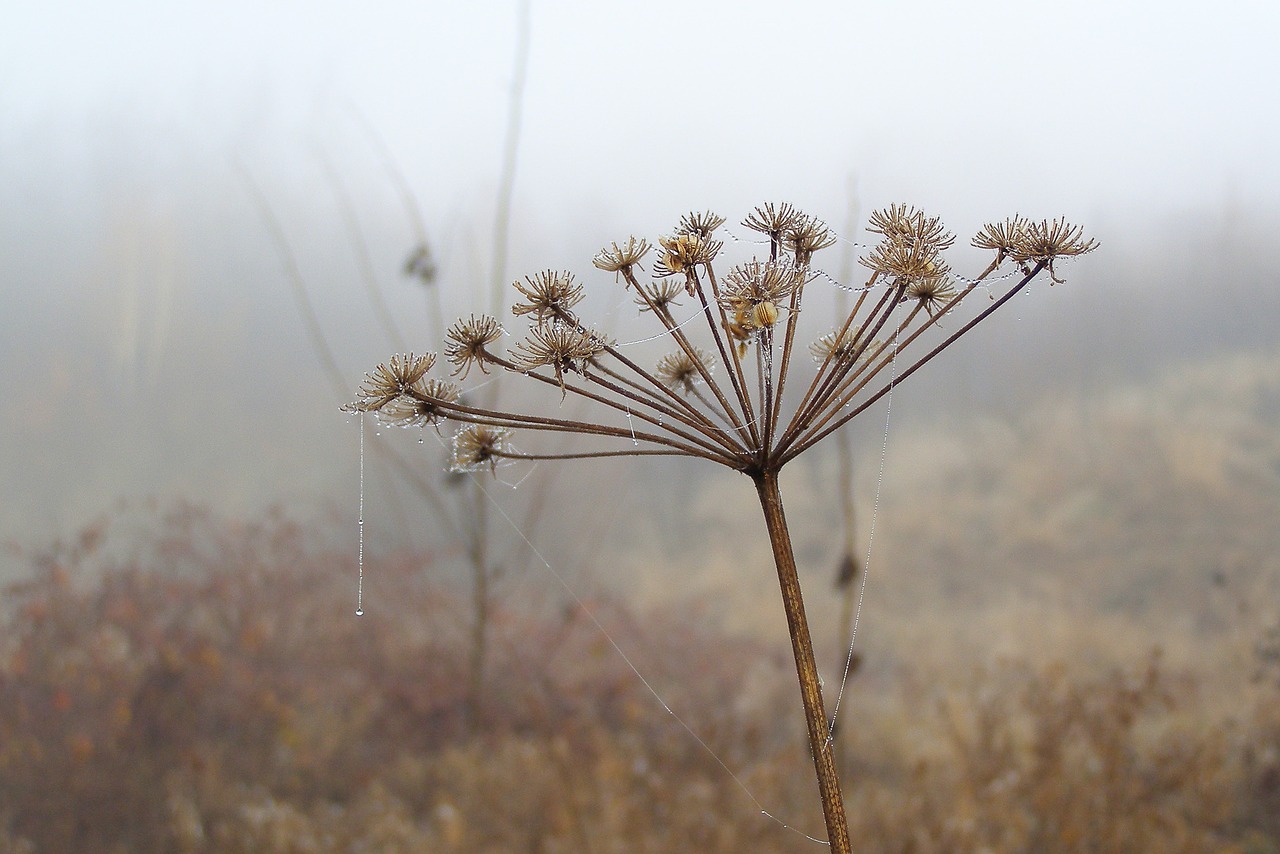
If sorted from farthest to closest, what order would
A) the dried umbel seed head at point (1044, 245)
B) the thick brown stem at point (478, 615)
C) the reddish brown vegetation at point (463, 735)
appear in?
the thick brown stem at point (478, 615) < the reddish brown vegetation at point (463, 735) < the dried umbel seed head at point (1044, 245)

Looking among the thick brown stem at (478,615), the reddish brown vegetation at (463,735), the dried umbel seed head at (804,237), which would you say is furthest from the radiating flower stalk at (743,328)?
the thick brown stem at (478,615)

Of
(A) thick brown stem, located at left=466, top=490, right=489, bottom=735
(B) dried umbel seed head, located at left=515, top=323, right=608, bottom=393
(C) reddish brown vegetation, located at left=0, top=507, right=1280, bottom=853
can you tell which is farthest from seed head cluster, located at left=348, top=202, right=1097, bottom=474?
(A) thick brown stem, located at left=466, top=490, right=489, bottom=735

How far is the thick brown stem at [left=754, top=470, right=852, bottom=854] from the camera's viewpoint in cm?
43

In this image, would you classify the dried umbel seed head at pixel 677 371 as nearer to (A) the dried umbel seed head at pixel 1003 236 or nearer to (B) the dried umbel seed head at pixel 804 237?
(B) the dried umbel seed head at pixel 804 237

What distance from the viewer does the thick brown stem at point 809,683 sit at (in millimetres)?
430

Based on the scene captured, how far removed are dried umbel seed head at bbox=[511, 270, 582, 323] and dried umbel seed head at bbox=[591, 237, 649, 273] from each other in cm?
3

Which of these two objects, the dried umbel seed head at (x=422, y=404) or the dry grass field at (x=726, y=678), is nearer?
the dried umbel seed head at (x=422, y=404)

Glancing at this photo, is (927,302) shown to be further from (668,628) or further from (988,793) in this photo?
(668,628)

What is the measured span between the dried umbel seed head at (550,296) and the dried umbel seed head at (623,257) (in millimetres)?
30

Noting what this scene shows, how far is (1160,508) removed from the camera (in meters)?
2.79

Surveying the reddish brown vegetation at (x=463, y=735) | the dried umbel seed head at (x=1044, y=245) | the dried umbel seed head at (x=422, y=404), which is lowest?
the reddish brown vegetation at (x=463, y=735)

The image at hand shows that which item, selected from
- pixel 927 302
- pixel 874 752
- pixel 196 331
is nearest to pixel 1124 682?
pixel 874 752

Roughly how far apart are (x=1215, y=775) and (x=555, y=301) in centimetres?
258

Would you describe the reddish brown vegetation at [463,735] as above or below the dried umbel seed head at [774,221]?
below
